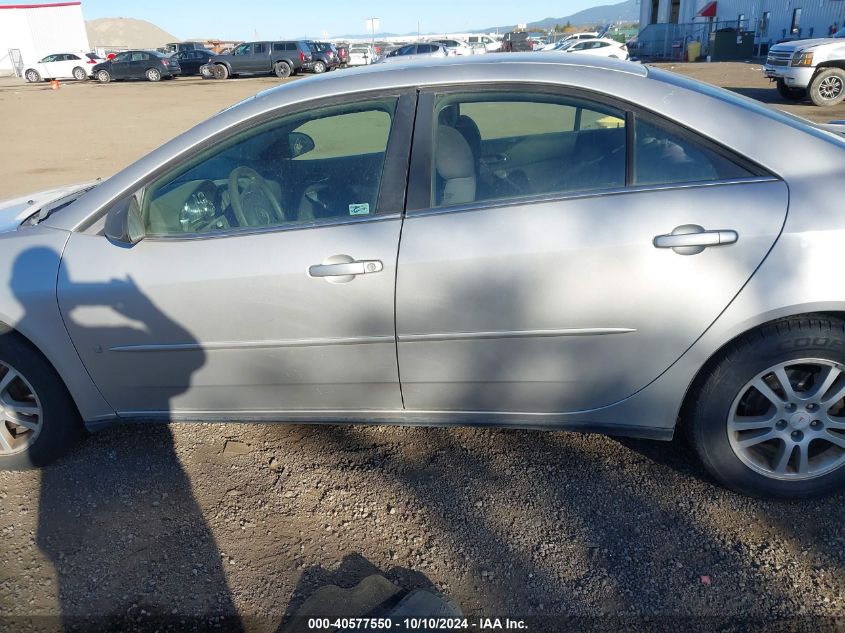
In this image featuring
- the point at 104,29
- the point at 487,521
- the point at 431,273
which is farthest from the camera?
the point at 104,29

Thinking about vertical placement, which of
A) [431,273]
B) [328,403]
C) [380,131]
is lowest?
[328,403]

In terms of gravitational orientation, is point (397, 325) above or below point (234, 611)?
above

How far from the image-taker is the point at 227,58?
32562mm

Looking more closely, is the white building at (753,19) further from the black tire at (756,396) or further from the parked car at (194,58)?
the black tire at (756,396)

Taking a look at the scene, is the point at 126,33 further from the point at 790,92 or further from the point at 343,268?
the point at 343,268

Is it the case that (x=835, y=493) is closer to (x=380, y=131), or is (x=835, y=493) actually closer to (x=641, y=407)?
(x=641, y=407)

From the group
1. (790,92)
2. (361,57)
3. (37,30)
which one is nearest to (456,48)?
(361,57)

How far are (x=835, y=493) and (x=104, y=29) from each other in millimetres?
137877

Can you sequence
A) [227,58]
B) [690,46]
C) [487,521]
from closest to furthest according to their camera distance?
[487,521], [227,58], [690,46]

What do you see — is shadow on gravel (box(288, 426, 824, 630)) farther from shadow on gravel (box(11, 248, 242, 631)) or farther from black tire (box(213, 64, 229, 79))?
black tire (box(213, 64, 229, 79))

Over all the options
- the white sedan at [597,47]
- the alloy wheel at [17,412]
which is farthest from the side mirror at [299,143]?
the white sedan at [597,47]

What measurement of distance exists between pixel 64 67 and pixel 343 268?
41394mm

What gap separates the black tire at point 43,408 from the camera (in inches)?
107

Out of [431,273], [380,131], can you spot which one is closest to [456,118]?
[380,131]
